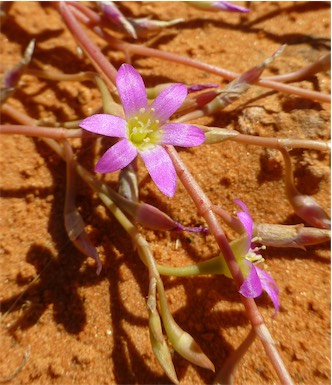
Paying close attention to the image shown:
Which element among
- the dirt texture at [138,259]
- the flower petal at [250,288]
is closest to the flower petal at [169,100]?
the dirt texture at [138,259]

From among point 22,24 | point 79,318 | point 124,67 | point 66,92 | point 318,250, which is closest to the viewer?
point 124,67

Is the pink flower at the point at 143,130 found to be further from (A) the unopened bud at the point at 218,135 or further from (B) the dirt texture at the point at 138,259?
(B) the dirt texture at the point at 138,259

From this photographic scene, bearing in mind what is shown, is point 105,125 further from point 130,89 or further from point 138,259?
point 138,259

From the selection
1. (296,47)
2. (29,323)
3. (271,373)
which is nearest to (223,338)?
(271,373)

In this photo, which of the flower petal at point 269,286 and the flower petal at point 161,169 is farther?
the flower petal at point 269,286

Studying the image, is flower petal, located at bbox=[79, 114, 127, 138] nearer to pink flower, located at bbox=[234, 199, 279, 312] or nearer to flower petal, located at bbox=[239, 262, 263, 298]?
pink flower, located at bbox=[234, 199, 279, 312]

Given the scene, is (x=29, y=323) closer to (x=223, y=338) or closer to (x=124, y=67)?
(x=223, y=338)
